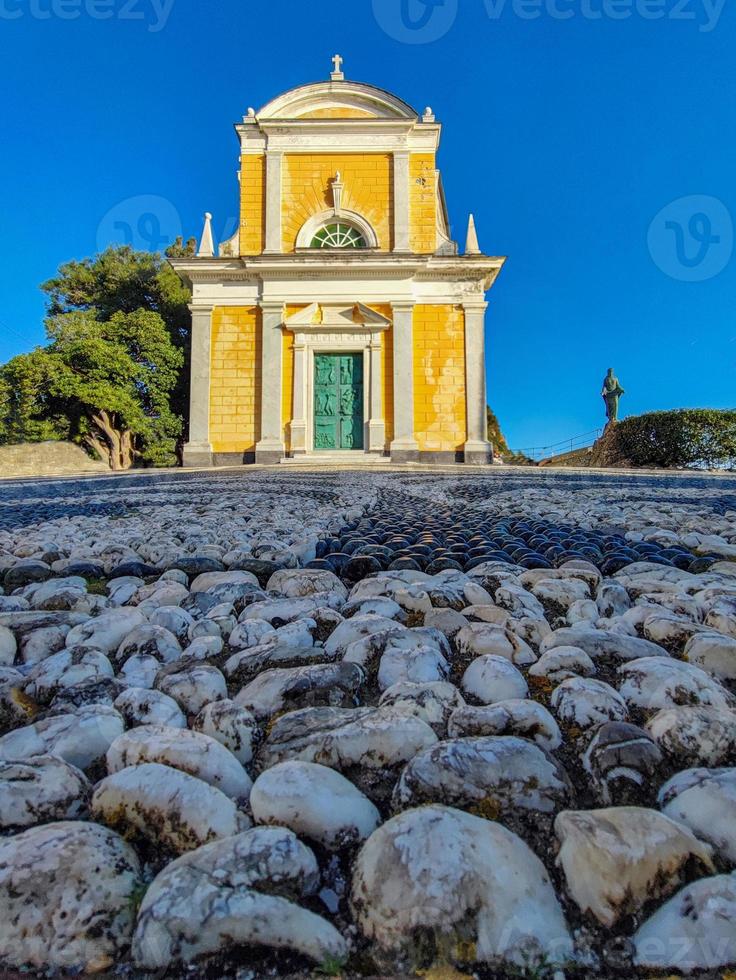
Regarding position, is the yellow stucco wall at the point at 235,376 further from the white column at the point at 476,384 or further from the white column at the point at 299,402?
the white column at the point at 476,384

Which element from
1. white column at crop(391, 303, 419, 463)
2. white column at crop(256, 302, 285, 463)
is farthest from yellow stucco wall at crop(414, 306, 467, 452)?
white column at crop(256, 302, 285, 463)

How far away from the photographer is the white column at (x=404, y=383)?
11406 millimetres

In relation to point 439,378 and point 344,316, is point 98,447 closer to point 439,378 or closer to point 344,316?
point 344,316

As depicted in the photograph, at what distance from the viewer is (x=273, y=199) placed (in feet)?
40.3

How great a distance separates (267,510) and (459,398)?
9.05m

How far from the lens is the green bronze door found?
11.8 metres

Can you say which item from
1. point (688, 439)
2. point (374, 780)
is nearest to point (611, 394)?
point (688, 439)

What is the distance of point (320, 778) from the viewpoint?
24.7 inches

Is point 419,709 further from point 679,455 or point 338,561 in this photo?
point 679,455

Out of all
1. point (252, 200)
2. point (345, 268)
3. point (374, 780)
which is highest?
point (252, 200)

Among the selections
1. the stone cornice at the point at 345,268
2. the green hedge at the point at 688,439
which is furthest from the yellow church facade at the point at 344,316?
the green hedge at the point at 688,439

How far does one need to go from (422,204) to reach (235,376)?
5678 millimetres

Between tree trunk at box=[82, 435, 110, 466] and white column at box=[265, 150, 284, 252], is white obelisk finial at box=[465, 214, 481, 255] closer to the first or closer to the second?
white column at box=[265, 150, 284, 252]

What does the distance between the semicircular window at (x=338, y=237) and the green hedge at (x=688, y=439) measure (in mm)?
8027
